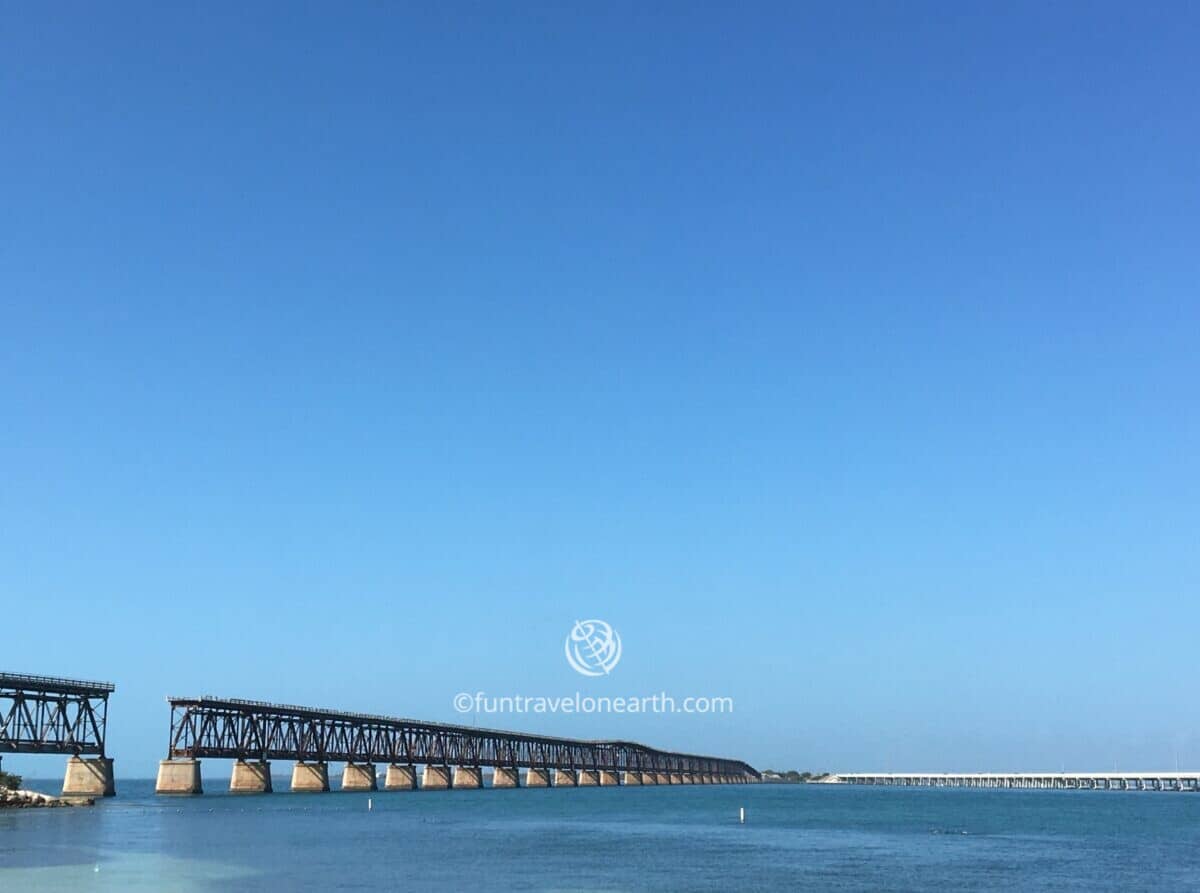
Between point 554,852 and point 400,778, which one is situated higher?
point 554,852

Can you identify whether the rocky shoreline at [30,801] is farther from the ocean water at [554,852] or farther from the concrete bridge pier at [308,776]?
the concrete bridge pier at [308,776]

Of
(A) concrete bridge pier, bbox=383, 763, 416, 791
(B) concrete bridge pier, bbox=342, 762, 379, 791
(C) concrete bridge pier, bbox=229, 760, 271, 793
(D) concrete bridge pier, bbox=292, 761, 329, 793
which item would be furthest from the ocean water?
(A) concrete bridge pier, bbox=383, 763, 416, 791

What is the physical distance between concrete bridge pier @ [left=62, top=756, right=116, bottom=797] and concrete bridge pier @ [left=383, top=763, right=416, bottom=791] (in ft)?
202

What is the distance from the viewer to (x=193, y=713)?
125938 millimetres

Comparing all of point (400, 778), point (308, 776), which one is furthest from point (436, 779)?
point (308, 776)

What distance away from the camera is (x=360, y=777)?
537 ft

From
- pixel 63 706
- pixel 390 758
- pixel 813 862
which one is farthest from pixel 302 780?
pixel 813 862

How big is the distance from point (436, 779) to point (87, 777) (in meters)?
79.2

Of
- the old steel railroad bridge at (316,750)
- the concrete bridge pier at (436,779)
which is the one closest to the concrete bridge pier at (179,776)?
the old steel railroad bridge at (316,750)

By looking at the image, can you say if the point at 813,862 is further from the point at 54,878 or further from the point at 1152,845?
the point at 54,878

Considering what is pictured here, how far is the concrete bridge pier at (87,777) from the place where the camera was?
115812mm

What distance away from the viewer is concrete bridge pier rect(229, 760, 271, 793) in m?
142

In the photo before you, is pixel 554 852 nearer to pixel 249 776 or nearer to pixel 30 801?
pixel 30 801

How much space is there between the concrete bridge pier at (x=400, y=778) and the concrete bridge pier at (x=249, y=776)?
36.9m
